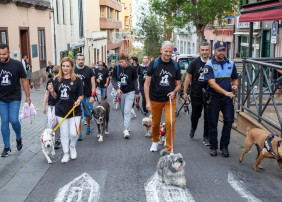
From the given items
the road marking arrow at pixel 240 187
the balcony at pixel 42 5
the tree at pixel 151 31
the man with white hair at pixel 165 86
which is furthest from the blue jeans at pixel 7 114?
the tree at pixel 151 31

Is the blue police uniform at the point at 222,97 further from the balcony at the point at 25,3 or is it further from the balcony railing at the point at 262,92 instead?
the balcony at the point at 25,3

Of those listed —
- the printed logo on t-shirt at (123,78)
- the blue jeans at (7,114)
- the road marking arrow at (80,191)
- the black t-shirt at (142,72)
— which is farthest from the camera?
the black t-shirt at (142,72)

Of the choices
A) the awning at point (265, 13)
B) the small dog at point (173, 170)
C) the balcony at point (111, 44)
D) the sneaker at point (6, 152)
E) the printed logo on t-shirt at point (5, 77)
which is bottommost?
the sneaker at point (6, 152)

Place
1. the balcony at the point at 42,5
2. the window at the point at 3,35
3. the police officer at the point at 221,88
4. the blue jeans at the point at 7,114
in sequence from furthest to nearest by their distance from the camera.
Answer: the balcony at the point at 42,5
the window at the point at 3,35
the blue jeans at the point at 7,114
the police officer at the point at 221,88

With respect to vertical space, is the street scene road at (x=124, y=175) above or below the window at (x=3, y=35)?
below

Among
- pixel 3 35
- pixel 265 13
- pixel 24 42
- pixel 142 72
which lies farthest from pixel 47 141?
pixel 24 42

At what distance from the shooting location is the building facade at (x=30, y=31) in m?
20.5

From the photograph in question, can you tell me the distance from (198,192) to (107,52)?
59044 millimetres

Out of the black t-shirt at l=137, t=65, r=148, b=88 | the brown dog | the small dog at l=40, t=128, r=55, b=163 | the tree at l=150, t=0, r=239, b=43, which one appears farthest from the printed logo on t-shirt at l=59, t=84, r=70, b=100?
the tree at l=150, t=0, r=239, b=43

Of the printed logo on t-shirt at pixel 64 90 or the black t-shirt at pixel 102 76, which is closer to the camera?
the printed logo on t-shirt at pixel 64 90

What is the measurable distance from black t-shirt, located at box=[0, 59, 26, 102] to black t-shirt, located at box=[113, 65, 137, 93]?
2.63m

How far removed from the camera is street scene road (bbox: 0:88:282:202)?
17.4 feet

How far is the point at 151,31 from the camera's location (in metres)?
44.2

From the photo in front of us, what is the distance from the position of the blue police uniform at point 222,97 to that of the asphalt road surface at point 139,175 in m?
0.44
